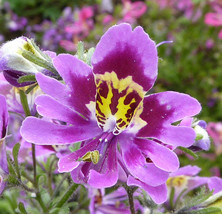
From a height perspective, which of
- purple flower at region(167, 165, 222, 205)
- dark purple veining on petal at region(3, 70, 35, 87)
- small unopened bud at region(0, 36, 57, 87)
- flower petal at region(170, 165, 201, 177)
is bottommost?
purple flower at region(167, 165, 222, 205)

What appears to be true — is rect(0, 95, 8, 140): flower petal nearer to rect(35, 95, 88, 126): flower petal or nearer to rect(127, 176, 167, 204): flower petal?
rect(35, 95, 88, 126): flower petal

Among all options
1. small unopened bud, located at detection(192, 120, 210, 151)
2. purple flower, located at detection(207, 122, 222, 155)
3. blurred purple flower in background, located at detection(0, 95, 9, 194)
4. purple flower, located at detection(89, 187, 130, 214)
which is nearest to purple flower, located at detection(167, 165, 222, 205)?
purple flower, located at detection(89, 187, 130, 214)

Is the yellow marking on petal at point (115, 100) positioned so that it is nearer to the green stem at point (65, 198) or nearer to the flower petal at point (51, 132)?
the flower petal at point (51, 132)

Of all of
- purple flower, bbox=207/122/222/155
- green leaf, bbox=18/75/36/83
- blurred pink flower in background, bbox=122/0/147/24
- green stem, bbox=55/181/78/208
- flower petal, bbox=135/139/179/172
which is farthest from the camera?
blurred pink flower in background, bbox=122/0/147/24

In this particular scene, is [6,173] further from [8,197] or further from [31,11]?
[31,11]

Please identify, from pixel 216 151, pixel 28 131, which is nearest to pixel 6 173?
pixel 28 131

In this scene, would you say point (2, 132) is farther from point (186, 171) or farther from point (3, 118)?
point (186, 171)
